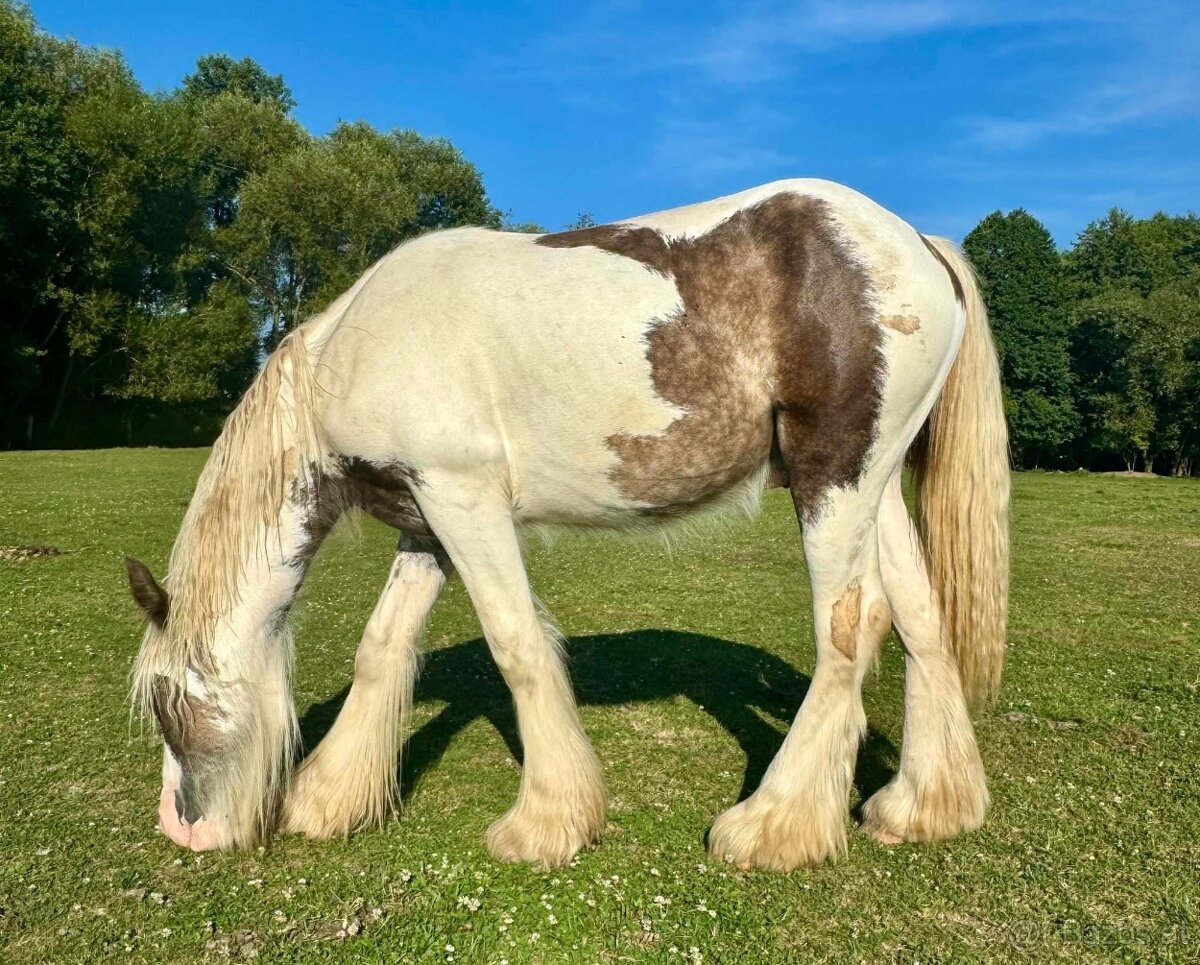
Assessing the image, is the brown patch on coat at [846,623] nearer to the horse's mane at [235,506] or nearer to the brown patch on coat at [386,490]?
the brown patch on coat at [386,490]

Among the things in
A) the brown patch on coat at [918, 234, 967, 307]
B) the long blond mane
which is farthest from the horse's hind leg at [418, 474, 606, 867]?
the brown patch on coat at [918, 234, 967, 307]

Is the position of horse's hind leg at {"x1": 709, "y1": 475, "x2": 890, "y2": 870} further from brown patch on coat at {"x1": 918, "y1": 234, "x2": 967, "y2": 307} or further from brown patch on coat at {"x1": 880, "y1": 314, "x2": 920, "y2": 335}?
brown patch on coat at {"x1": 918, "y1": 234, "x2": 967, "y2": 307}

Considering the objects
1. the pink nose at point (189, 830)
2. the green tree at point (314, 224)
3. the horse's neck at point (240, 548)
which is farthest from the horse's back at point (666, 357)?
the green tree at point (314, 224)

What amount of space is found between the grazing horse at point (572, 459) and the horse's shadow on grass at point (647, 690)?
72 cm

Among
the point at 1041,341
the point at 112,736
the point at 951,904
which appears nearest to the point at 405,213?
the point at 1041,341

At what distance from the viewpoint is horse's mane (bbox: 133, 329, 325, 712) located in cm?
387

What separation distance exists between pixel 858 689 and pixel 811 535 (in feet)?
2.39

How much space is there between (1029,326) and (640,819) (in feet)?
161

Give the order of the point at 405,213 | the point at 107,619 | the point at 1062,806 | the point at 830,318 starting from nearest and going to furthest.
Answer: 1. the point at 830,318
2. the point at 1062,806
3. the point at 107,619
4. the point at 405,213

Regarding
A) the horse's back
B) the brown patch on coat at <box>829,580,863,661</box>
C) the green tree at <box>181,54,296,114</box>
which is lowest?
the brown patch on coat at <box>829,580,863,661</box>

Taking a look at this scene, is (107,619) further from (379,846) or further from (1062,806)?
(1062,806)

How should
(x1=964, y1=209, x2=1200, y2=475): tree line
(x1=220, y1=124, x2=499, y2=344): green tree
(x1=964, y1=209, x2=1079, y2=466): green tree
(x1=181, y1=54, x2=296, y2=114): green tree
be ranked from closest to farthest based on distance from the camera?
1. (x1=220, y1=124, x2=499, y2=344): green tree
2. (x1=964, y1=209, x2=1200, y2=475): tree line
3. (x1=964, y1=209, x2=1079, y2=466): green tree
4. (x1=181, y1=54, x2=296, y2=114): green tree

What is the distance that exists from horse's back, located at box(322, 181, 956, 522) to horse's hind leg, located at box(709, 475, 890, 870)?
0.72 feet

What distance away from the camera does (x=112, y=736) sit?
510cm
